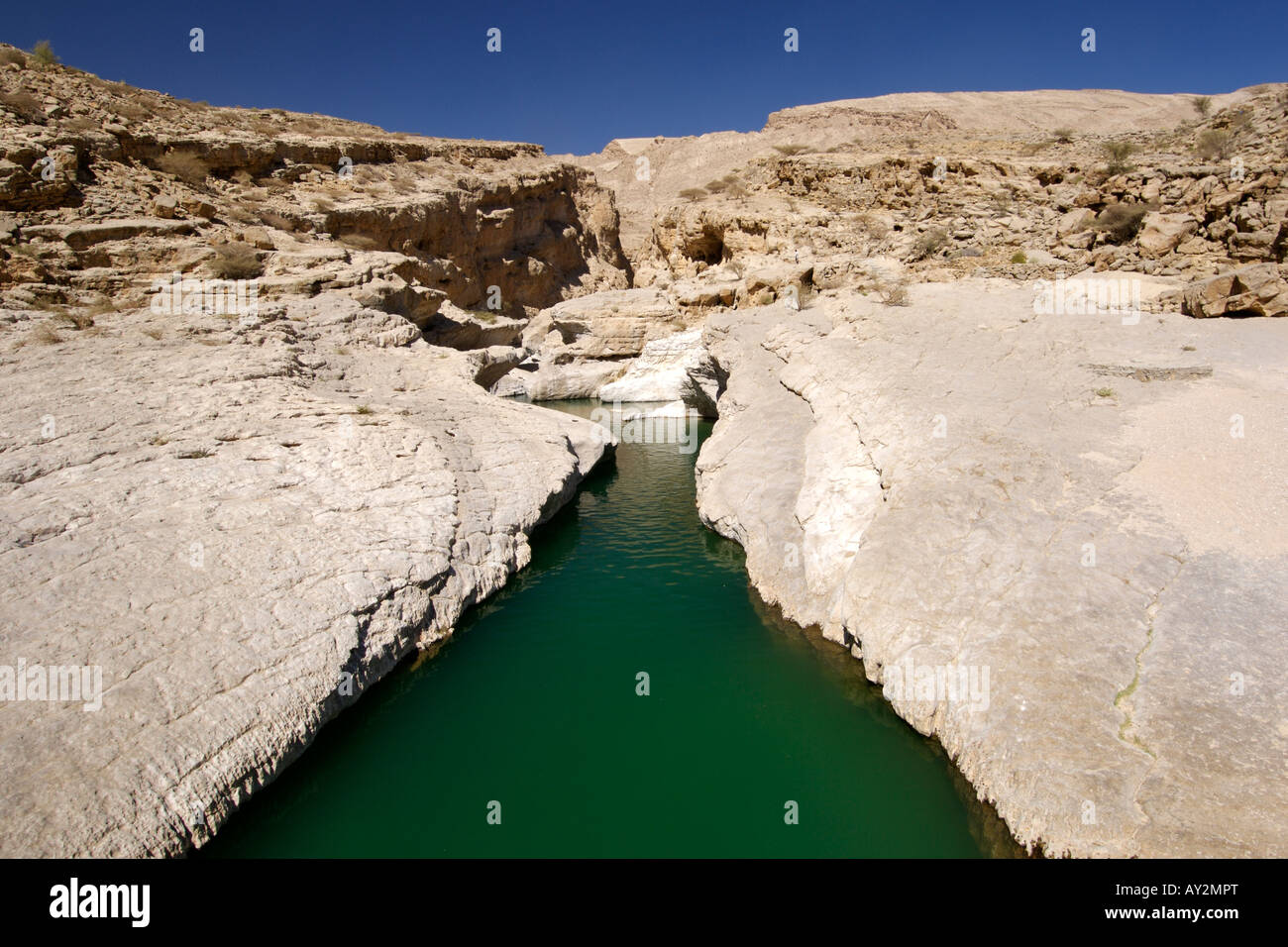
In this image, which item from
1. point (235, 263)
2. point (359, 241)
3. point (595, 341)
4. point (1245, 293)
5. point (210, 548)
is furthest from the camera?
point (595, 341)

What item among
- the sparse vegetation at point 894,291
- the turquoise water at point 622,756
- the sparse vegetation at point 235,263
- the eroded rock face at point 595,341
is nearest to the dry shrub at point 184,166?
the sparse vegetation at point 235,263

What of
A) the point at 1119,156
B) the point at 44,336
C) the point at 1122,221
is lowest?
the point at 44,336

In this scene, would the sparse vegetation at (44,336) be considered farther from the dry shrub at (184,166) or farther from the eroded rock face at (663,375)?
the eroded rock face at (663,375)

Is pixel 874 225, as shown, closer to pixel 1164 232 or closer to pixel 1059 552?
pixel 1164 232

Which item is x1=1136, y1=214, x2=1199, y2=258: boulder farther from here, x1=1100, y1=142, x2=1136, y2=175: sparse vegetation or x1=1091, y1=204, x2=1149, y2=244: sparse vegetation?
x1=1100, y1=142, x2=1136, y2=175: sparse vegetation

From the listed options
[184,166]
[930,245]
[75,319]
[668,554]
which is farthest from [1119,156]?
[184,166]
